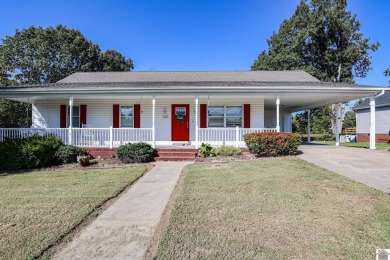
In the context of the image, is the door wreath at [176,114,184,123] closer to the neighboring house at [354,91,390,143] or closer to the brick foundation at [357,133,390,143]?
the brick foundation at [357,133,390,143]

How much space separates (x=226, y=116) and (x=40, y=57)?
22382mm

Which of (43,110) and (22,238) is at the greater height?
(43,110)

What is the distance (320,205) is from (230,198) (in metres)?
1.64

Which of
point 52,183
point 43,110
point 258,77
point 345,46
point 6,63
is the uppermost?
point 345,46

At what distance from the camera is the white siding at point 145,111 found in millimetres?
12195

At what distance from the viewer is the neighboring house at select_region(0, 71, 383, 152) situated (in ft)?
34.2

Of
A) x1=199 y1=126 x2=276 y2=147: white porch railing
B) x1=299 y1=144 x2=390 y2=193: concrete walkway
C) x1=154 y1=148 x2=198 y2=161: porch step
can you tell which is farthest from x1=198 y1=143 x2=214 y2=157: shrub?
x1=299 y1=144 x2=390 y2=193: concrete walkway

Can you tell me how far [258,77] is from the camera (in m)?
14.5

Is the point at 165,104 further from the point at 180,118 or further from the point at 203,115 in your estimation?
the point at 203,115

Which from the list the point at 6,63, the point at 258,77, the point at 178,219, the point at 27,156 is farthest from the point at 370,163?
the point at 6,63

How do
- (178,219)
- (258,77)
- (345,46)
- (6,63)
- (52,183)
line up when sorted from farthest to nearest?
(345,46), (6,63), (258,77), (52,183), (178,219)

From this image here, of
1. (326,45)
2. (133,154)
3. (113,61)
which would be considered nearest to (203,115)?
(133,154)

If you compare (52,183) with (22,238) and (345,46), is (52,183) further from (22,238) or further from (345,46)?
(345,46)

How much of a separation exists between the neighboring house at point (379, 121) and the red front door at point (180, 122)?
2017 centimetres
